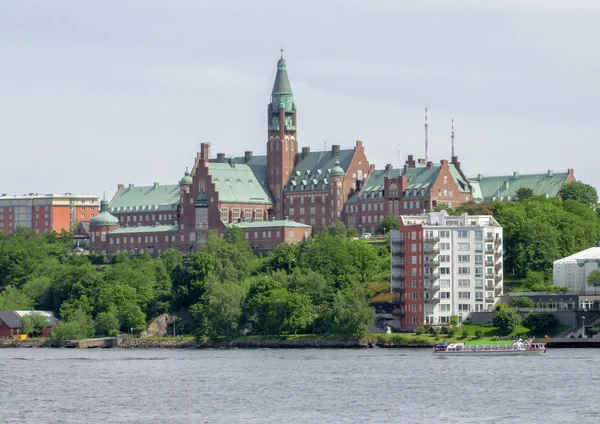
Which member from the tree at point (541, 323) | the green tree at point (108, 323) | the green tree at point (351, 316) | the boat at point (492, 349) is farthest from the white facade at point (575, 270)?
the green tree at point (108, 323)

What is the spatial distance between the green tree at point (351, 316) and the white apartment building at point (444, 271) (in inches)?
241

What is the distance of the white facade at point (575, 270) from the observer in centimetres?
17538

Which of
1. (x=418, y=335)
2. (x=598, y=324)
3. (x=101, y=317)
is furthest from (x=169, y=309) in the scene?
(x=598, y=324)

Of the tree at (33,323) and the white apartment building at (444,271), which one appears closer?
the white apartment building at (444,271)

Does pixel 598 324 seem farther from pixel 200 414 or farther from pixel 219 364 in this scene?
pixel 200 414

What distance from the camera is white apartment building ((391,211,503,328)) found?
170875 mm

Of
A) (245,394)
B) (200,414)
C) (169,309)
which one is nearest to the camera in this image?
(200,414)

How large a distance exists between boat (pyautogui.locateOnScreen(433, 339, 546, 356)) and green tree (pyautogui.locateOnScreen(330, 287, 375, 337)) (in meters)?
12.6

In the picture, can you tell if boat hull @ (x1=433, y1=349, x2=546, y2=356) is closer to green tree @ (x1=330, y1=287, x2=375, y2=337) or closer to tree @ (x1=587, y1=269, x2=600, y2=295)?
green tree @ (x1=330, y1=287, x2=375, y2=337)

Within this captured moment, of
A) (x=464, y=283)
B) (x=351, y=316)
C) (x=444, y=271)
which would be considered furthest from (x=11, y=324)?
(x=464, y=283)

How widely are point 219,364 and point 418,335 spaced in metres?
28.0

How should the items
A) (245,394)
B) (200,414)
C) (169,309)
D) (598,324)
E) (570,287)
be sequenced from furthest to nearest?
(169,309), (570,287), (598,324), (245,394), (200,414)

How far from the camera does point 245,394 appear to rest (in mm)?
114188

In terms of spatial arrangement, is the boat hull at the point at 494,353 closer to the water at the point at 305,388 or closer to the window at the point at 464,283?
the water at the point at 305,388
